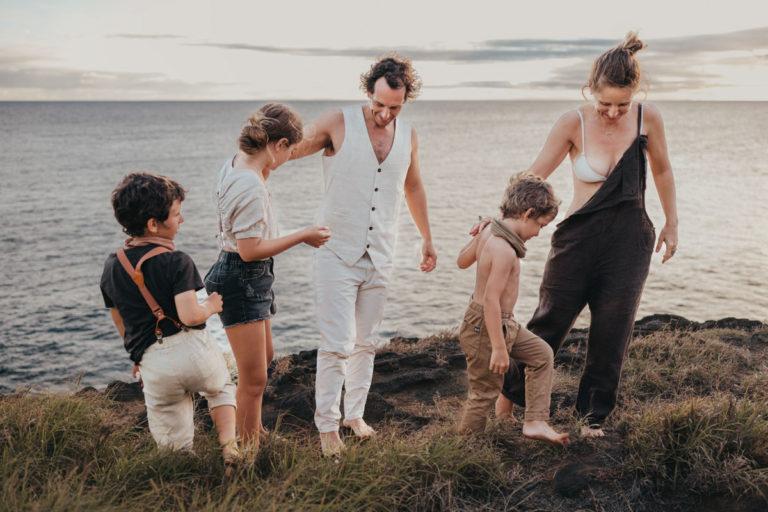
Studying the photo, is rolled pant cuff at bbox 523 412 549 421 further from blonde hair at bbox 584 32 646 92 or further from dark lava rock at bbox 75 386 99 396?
dark lava rock at bbox 75 386 99 396

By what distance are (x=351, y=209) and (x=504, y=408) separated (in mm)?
1724

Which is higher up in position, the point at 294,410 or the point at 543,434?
the point at 543,434

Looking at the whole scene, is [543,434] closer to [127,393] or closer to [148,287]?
[148,287]

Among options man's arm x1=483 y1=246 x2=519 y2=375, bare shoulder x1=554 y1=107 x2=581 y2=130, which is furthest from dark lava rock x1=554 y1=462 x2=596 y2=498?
bare shoulder x1=554 y1=107 x2=581 y2=130

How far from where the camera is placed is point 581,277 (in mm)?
4258

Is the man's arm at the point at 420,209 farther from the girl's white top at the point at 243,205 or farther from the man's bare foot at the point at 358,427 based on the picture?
the girl's white top at the point at 243,205

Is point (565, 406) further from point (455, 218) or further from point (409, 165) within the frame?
point (455, 218)

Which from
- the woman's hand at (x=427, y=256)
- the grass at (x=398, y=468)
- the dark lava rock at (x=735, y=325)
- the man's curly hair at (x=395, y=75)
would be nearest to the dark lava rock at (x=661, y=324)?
the dark lava rock at (x=735, y=325)

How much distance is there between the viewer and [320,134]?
4246mm

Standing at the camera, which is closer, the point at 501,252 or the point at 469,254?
the point at 501,252

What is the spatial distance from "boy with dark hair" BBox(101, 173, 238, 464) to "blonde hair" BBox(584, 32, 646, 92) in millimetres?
2412

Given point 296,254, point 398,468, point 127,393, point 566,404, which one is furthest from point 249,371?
point 296,254

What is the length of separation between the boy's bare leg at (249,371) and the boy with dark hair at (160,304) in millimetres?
249

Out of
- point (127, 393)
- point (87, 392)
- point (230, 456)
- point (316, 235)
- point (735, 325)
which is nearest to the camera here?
point (230, 456)
